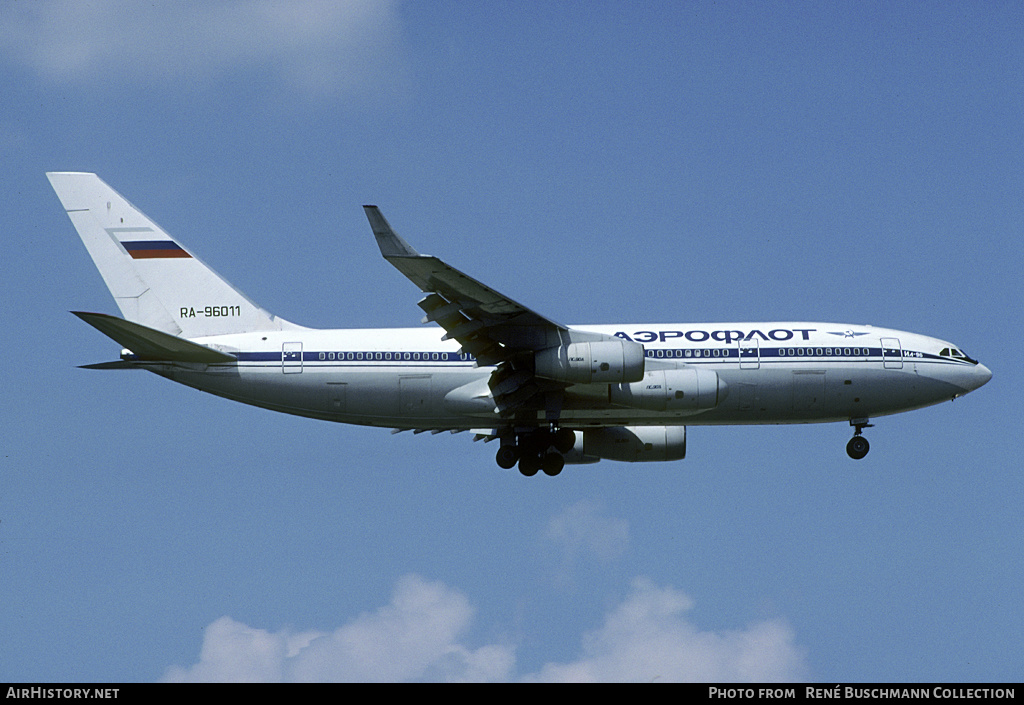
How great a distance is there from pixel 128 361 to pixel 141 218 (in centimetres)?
569

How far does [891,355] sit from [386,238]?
631 inches

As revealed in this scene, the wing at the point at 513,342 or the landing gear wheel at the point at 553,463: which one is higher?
the wing at the point at 513,342

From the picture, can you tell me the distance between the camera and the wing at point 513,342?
1247 inches

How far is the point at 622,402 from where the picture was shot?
34.1 meters

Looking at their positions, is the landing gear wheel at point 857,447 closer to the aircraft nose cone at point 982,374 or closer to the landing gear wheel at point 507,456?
the aircraft nose cone at point 982,374

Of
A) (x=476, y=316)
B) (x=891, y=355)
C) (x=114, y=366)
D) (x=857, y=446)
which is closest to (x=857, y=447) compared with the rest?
(x=857, y=446)

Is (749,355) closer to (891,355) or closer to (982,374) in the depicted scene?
(891,355)

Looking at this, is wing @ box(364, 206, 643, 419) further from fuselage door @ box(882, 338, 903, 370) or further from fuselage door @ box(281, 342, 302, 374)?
fuselage door @ box(882, 338, 903, 370)

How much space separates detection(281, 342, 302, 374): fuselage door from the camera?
34.3 meters

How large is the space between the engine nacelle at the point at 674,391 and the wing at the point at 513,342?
1298 mm


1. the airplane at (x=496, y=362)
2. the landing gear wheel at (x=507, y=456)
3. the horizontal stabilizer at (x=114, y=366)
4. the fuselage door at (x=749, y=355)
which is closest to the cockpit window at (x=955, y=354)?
the airplane at (x=496, y=362)

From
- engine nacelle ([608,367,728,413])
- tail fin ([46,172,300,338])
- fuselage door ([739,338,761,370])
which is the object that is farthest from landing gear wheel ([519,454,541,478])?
tail fin ([46,172,300,338])

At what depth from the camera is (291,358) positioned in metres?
34.4

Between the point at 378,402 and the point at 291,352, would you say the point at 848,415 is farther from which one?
the point at 291,352
